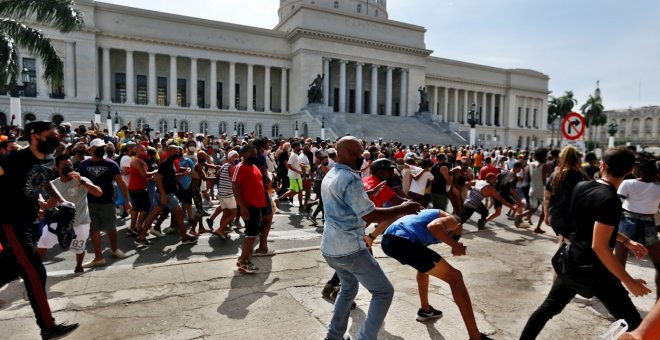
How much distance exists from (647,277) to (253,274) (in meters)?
5.82

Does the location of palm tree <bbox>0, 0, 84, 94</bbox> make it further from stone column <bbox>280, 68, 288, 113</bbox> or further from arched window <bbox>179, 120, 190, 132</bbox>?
stone column <bbox>280, 68, 288, 113</bbox>

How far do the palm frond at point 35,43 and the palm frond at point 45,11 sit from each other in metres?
0.39

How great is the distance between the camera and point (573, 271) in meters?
3.11

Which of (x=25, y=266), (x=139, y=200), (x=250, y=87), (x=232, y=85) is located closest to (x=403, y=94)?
(x=250, y=87)

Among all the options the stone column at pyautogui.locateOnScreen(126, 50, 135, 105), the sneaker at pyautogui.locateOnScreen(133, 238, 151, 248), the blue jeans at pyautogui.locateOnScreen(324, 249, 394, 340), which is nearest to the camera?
the blue jeans at pyautogui.locateOnScreen(324, 249, 394, 340)

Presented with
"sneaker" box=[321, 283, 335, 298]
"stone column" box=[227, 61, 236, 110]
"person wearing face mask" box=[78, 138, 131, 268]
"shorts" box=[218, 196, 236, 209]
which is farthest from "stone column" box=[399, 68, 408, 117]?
"sneaker" box=[321, 283, 335, 298]

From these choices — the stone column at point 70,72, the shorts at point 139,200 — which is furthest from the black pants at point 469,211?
the stone column at point 70,72

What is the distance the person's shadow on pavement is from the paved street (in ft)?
0.04

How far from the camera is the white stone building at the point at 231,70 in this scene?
39003 mm

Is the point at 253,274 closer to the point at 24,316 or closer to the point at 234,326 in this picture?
the point at 234,326

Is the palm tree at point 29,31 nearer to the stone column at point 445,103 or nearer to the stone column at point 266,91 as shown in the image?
the stone column at point 266,91

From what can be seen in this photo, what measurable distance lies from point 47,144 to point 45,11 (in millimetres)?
15353

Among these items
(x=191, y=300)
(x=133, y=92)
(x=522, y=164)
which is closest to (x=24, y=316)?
(x=191, y=300)

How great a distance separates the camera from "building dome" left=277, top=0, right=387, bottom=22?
61969 millimetres
